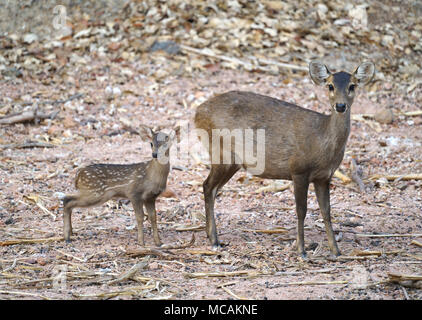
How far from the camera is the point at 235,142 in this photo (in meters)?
7.07

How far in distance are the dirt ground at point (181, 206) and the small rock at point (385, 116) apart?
116 millimetres

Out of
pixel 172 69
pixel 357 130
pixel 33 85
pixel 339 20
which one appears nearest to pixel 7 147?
pixel 33 85

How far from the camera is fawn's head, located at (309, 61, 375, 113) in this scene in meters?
6.45

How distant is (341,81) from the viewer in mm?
6484

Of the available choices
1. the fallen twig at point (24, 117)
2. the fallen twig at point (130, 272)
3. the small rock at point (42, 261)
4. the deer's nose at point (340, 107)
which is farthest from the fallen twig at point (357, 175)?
the fallen twig at point (24, 117)

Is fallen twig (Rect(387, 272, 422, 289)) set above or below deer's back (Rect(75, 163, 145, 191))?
above

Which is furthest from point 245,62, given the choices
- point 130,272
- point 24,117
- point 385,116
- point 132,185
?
point 130,272

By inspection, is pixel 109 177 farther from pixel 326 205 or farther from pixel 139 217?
pixel 326 205

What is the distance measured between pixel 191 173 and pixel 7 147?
3.03 metres

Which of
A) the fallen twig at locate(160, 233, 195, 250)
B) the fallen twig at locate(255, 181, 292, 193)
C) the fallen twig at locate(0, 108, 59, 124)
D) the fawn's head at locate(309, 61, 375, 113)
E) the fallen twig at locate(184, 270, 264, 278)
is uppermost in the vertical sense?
the fawn's head at locate(309, 61, 375, 113)

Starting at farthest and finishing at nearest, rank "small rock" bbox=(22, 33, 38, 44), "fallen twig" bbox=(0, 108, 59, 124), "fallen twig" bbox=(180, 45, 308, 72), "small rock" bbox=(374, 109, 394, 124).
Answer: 1. "small rock" bbox=(22, 33, 38, 44)
2. "fallen twig" bbox=(180, 45, 308, 72)
3. "small rock" bbox=(374, 109, 394, 124)
4. "fallen twig" bbox=(0, 108, 59, 124)

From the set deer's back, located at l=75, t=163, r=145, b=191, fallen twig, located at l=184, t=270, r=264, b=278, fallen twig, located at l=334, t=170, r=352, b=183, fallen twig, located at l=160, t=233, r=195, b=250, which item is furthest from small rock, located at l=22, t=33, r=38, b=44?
fallen twig, located at l=184, t=270, r=264, b=278

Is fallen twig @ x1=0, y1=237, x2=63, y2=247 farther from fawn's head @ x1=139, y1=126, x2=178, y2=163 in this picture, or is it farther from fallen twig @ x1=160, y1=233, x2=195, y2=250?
fawn's head @ x1=139, y1=126, x2=178, y2=163
